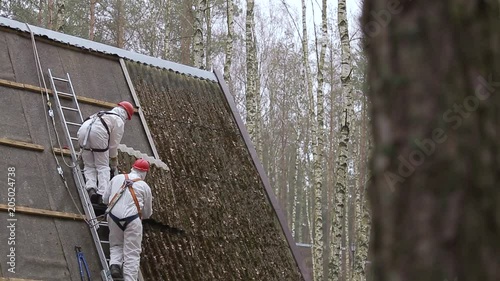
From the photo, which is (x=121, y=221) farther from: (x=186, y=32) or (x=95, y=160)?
(x=186, y=32)

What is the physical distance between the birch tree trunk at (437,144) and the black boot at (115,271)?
567 centimetres

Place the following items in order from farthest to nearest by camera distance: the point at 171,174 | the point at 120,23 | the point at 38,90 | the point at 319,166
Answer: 1. the point at 120,23
2. the point at 319,166
3. the point at 171,174
4. the point at 38,90

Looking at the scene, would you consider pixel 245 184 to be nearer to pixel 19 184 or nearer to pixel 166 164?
pixel 166 164

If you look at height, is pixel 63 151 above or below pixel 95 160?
above

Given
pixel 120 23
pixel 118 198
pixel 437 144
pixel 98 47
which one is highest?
pixel 120 23

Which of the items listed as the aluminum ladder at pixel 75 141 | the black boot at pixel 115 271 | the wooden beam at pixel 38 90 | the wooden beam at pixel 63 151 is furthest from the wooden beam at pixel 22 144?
the black boot at pixel 115 271

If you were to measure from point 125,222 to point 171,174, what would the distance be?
7.90ft

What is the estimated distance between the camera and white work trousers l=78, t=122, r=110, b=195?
8102 millimetres

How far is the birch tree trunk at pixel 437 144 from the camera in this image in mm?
1901

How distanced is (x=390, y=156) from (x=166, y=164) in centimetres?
810

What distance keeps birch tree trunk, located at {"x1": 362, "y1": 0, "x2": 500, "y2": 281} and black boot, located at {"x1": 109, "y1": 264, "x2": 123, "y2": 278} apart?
5.67 meters

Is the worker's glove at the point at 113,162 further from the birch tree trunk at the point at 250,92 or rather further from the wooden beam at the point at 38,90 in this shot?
the birch tree trunk at the point at 250,92

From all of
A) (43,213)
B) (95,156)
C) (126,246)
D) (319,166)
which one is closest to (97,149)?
(95,156)

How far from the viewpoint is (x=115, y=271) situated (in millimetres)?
7402
